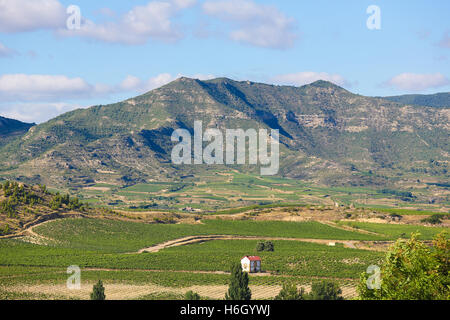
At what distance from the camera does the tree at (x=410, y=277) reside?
4106 centimetres

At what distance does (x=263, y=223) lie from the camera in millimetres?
156625

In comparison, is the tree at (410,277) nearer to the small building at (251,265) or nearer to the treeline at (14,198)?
the small building at (251,265)

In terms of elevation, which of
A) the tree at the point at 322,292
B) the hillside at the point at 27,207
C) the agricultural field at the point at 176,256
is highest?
the hillside at the point at 27,207

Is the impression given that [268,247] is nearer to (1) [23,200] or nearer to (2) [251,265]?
(2) [251,265]

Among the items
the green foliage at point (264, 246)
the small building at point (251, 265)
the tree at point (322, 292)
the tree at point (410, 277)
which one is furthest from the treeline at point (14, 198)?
the tree at point (410, 277)

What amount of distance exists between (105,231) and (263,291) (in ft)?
208

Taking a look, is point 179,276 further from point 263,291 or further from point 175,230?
point 175,230

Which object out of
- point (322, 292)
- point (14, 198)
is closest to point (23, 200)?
point (14, 198)

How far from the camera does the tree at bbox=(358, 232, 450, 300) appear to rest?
41.1 metres

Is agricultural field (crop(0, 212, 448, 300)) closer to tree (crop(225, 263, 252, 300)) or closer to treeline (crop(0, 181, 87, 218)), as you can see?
treeline (crop(0, 181, 87, 218))

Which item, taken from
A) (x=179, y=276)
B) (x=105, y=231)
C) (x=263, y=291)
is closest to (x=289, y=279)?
(x=263, y=291)

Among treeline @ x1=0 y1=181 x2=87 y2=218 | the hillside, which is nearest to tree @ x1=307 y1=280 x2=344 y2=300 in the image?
the hillside

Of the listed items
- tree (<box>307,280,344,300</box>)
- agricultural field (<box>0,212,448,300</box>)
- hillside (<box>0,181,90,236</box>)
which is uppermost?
hillside (<box>0,181,90,236</box>)

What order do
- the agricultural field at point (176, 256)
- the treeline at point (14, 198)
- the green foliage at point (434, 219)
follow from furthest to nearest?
1. the green foliage at point (434, 219)
2. the treeline at point (14, 198)
3. the agricultural field at point (176, 256)
